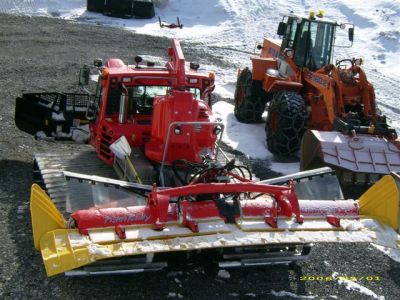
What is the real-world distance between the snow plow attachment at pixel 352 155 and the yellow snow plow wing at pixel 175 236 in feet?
8.22

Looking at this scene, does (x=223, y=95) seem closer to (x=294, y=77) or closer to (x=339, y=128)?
(x=294, y=77)

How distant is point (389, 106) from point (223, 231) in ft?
33.4

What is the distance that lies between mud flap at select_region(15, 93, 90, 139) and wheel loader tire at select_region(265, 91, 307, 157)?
333 centimetres

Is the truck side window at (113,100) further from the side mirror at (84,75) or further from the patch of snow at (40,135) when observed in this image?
the patch of snow at (40,135)

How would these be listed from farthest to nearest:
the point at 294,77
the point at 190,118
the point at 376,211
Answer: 1. the point at 294,77
2. the point at 190,118
3. the point at 376,211

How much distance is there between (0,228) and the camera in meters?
6.45

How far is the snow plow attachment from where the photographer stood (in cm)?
824

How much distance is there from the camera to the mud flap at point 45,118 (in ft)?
28.8

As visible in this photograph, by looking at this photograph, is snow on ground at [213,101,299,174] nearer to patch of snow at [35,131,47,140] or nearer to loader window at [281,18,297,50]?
loader window at [281,18,297,50]

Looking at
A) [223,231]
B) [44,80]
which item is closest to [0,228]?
[223,231]

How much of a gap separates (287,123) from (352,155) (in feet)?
5.24

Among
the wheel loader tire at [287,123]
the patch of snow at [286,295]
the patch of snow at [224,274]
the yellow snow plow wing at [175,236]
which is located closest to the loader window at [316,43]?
the wheel loader tire at [287,123]

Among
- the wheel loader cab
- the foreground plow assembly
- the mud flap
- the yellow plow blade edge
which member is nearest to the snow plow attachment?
the foreground plow assembly

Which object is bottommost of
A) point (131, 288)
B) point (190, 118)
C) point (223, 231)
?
point (131, 288)
